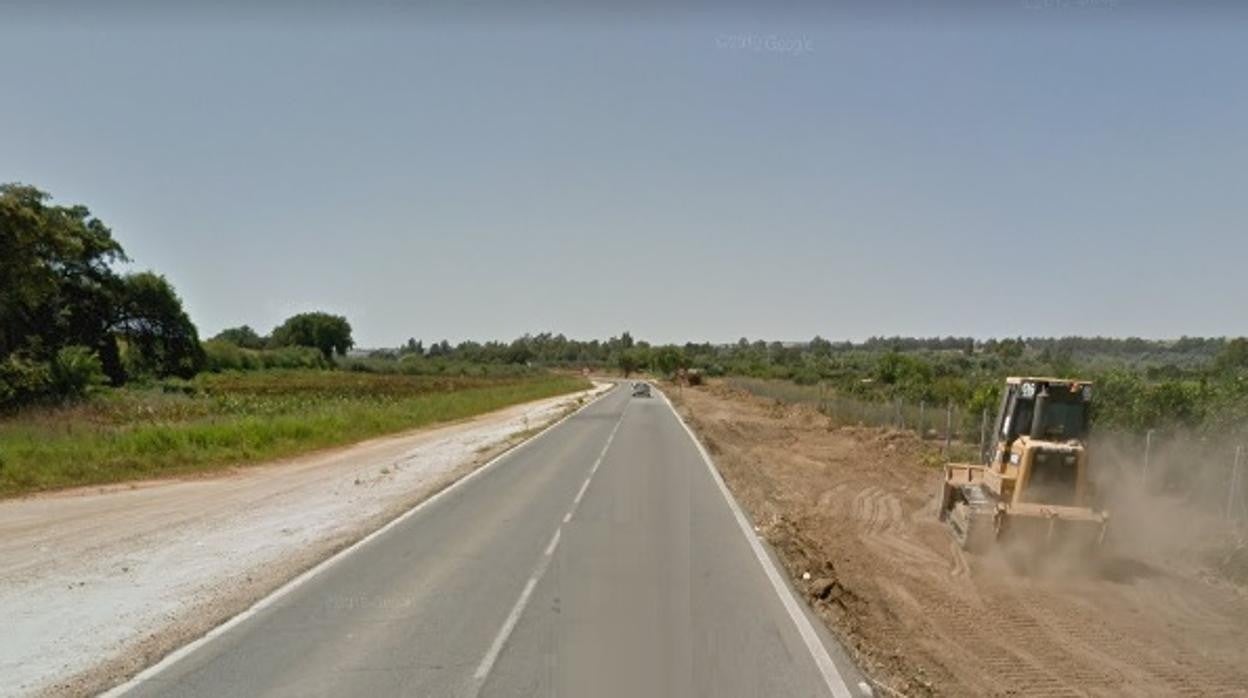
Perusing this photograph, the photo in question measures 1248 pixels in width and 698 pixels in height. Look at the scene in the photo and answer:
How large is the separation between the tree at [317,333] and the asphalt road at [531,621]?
495ft

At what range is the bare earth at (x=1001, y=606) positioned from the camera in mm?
8406

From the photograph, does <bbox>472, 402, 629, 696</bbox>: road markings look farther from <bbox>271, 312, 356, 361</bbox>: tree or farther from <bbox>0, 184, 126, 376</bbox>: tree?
<bbox>271, 312, 356, 361</bbox>: tree

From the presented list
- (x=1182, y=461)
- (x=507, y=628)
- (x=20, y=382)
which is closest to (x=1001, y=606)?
(x=507, y=628)

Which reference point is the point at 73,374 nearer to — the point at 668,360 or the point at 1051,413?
the point at 1051,413

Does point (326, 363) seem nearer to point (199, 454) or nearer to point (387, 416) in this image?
point (387, 416)

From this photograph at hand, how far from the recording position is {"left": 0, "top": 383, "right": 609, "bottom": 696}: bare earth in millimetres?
8477

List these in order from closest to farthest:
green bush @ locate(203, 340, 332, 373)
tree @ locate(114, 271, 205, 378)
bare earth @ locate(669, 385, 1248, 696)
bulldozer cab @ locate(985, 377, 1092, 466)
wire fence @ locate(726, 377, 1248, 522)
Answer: bare earth @ locate(669, 385, 1248, 696) → bulldozer cab @ locate(985, 377, 1092, 466) → wire fence @ locate(726, 377, 1248, 522) → tree @ locate(114, 271, 205, 378) → green bush @ locate(203, 340, 332, 373)

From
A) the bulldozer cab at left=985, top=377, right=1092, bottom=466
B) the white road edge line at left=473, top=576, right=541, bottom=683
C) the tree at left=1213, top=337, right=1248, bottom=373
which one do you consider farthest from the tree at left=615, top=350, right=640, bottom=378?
the white road edge line at left=473, top=576, right=541, bottom=683

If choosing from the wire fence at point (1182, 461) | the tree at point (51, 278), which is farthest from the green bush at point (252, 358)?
the wire fence at point (1182, 461)

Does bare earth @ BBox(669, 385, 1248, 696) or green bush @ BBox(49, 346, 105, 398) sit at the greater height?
green bush @ BBox(49, 346, 105, 398)

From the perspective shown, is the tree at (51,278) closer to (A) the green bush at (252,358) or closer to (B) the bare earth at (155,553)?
(B) the bare earth at (155,553)

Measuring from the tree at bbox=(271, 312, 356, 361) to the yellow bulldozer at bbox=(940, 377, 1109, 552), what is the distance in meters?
152

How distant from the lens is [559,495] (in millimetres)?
18891

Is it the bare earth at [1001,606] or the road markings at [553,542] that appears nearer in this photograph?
the bare earth at [1001,606]
